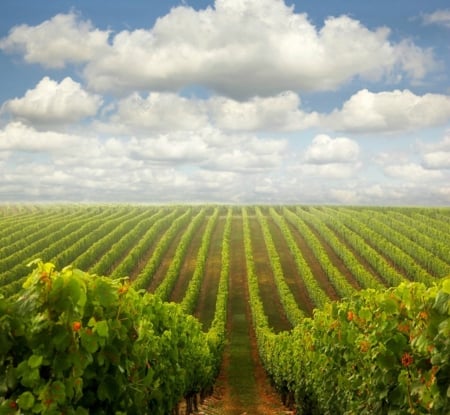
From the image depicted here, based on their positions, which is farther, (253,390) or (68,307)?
(253,390)

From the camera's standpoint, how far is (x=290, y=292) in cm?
6900

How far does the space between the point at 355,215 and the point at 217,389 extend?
9825cm

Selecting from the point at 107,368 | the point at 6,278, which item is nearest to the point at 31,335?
the point at 107,368

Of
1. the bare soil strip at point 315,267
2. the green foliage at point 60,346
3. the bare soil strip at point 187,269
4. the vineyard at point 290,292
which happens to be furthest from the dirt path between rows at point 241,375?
the green foliage at point 60,346

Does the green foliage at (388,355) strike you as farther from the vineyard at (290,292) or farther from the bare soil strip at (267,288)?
the bare soil strip at (267,288)

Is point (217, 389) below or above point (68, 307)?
below

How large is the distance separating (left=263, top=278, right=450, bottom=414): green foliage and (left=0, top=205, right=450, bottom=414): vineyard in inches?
0.9

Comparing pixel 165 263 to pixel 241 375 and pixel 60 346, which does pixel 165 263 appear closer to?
pixel 241 375

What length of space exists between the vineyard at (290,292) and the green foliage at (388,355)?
22mm

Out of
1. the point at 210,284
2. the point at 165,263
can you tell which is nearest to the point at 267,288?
the point at 210,284

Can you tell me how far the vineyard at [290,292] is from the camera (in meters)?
7.03

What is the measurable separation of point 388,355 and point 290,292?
6297 centimetres

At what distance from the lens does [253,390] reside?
3462 cm

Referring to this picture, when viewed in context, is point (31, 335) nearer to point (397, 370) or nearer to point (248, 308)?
point (397, 370)
